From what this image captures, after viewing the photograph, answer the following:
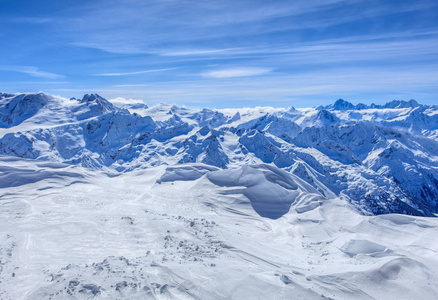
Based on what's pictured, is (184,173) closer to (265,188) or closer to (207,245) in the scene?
(265,188)

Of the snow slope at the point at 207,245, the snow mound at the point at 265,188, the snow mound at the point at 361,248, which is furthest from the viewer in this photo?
the snow mound at the point at 265,188

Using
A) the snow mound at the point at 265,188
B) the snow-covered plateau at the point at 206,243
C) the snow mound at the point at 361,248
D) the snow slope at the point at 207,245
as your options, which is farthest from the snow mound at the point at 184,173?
the snow mound at the point at 361,248

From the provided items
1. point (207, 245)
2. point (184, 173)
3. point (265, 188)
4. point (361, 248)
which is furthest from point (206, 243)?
point (184, 173)

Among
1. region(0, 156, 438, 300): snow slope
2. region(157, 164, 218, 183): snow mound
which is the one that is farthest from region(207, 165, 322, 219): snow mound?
region(157, 164, 218, 183): snow mound

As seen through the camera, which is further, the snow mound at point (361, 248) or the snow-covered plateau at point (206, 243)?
the snow mound at point (361, 248)

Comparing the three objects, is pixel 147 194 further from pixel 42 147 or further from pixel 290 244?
pixel 42 147

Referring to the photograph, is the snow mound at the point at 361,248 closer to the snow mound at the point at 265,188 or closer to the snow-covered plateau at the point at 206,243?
the snow-covered plateau at the point at 206,243

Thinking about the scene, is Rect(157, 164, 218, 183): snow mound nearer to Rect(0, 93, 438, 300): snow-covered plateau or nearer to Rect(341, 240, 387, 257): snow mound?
Rect(0, 93, 438, 300): snow-covered plateau

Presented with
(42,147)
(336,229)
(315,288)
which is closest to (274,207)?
(336,229)

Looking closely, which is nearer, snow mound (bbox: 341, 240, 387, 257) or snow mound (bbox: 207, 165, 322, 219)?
snow mound (bbox: 341, 240, 387, 257)

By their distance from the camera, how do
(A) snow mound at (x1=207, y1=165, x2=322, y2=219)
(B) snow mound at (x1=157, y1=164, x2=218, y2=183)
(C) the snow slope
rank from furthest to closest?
(B) snow mound at (x1=157, y1=164, x2=218, y2=183) → (A) snow mound at (x1=207, y1=165, x2=322, y2=219) → (C) the snow slope
